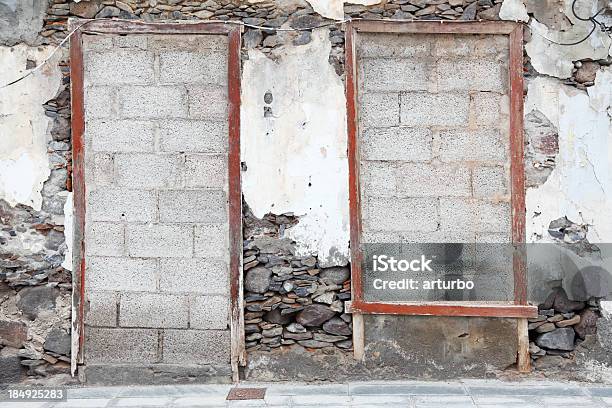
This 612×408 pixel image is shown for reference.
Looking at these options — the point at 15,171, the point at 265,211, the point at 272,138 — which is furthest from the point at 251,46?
the point at 15,171

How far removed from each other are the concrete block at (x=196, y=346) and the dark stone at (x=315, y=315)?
0.60m

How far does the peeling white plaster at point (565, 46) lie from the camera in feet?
15.3

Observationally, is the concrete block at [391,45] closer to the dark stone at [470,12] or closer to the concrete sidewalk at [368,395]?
the dark stone at [470,12]

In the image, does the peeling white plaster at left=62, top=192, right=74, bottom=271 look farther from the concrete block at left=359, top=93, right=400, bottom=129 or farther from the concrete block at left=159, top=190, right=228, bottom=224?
the concrete block at left=359, top=93, right=400, bottom=129

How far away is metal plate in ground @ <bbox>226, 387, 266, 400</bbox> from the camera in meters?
4.49

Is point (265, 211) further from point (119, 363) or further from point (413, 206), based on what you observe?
point (119, 363)

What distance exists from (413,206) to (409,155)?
1.30ft

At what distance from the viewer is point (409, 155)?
476 centimetres

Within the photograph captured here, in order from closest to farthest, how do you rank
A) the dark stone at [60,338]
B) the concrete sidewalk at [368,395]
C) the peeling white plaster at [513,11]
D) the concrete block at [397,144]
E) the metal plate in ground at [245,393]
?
the concrete sidewalk at [368,395] → the metal plate in ground at [245,393] → the peeling white plaster at [513,11] → the concrete block at [397,144] → the dark stone at [60,338]

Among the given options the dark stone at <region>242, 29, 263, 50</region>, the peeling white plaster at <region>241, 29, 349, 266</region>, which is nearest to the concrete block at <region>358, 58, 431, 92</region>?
the peeling white plaster at <region>241, 29, 349, 266</region>

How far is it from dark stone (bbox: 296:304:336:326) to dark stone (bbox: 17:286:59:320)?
6.42ft

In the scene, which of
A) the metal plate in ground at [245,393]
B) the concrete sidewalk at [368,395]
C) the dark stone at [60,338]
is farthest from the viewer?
the dark stone at [60,338]

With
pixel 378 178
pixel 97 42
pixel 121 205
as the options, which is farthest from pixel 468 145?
pixel 97 42

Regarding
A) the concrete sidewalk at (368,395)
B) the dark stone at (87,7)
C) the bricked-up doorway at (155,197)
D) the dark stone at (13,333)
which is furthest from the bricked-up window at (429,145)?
the dark stone at (13,333)
